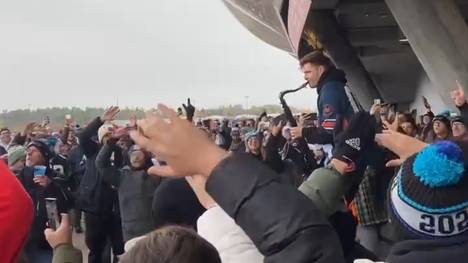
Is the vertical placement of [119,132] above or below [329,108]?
below

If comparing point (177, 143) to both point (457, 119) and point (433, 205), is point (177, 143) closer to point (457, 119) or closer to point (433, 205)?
point (433, 205)

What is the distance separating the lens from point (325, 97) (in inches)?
262

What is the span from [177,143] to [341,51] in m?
26.0

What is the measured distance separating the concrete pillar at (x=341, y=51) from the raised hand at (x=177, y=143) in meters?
22.7

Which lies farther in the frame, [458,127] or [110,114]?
[110,114]

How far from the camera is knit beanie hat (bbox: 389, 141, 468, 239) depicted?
217cm

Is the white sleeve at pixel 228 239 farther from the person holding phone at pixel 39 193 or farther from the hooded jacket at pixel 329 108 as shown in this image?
the person holding phone at pixel 39 193

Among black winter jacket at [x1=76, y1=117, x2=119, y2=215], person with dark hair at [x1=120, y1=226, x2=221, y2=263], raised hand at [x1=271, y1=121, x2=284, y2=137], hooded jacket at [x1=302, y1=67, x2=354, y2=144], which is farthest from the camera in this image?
black winter jacket at [x1=76, y1=117, x2=119, y2=215]

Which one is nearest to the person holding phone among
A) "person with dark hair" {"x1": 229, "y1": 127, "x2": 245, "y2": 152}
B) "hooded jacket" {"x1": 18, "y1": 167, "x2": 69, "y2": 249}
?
"hooded jacket" {"x1": 18, "y1": 167, "x2": 69, "y2": 249}

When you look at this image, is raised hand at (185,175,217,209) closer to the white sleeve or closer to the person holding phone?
the white sleeve

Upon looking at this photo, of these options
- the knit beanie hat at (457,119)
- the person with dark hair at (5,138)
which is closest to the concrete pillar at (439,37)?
the knit beanie hat at (457,119)

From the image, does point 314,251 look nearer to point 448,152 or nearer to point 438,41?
point 448,152

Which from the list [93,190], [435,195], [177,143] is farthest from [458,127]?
[177,143]

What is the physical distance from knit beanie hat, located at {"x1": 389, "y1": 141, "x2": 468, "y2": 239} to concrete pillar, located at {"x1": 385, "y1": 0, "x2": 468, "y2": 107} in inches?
401
